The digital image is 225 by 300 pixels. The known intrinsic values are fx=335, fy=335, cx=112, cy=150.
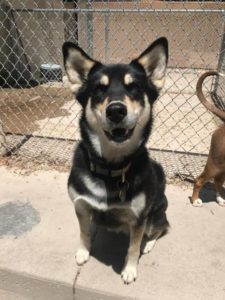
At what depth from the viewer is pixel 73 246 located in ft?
8.15

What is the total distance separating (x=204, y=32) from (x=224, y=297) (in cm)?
863

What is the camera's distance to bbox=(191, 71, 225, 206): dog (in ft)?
8.64

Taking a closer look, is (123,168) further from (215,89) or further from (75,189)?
(215,89)

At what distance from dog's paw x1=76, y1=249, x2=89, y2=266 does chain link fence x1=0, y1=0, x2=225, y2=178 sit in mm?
1452

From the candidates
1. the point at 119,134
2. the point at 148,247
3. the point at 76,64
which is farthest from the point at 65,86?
the point at 119,134

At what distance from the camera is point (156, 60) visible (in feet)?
6.94

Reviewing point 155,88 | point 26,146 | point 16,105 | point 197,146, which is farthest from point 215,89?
point 155,88

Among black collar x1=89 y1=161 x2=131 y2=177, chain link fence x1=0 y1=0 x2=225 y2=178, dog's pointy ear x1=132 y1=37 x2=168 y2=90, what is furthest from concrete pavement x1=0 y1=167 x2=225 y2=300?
dog's pointy ear x1=132 y1=37 x2=168 y2=90

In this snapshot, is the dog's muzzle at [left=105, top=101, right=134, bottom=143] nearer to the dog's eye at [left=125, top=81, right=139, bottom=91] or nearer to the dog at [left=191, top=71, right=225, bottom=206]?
the dog's eye at [left=125, top=81, right=139, bottom=91]

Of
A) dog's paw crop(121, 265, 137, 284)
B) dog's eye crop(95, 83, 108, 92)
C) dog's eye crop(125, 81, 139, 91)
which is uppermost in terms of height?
dog's eye crop(125, 81, 139, 91)

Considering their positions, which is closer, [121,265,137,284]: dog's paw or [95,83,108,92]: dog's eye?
[95,83,108,92]: dog's eye

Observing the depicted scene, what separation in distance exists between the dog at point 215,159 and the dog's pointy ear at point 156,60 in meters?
0.68

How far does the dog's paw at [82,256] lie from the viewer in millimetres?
2318

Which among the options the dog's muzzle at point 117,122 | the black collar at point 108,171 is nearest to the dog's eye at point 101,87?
Result: the dog's muzzle at point 117,122
